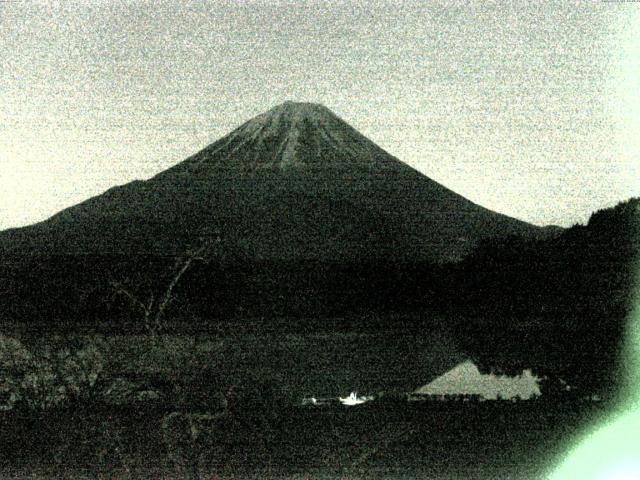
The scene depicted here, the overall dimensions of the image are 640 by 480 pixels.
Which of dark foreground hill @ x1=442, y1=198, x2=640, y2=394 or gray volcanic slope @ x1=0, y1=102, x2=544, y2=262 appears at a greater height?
gray volcanic slope @ x1=0, y1=102, x2=544, y2=262

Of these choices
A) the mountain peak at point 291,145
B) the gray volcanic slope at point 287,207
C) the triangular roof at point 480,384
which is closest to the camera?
the triangular roof at point 480,384

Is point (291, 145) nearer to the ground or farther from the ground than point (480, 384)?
farther from the ground

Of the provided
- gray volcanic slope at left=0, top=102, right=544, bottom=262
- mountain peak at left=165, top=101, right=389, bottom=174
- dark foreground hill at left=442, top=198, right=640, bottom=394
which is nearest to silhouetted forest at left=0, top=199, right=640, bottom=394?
dark foreground hill at left=442, top=198, right=640, bottom=394


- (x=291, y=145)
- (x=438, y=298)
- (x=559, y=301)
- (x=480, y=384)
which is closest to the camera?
(x=480, y=384)

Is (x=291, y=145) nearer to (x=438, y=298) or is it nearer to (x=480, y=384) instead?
(x=438, y=298)

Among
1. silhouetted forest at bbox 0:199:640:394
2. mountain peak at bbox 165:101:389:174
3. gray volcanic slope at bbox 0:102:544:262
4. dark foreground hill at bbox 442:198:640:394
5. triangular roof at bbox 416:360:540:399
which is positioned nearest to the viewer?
triangular roof at bbox 416:360:540:399

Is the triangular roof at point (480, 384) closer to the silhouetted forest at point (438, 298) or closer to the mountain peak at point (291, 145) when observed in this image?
the silhouetted forest at point (438, 298)

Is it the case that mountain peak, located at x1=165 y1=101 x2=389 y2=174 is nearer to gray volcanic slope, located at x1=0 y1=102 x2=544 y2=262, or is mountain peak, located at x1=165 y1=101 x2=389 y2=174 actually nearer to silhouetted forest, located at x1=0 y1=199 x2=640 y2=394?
gray volcanic slope, located at x1=0 y1=102 x2=544 y2=262

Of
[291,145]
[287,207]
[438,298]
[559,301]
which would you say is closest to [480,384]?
[559,301]

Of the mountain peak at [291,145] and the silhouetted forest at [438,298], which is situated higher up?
the mountain peak at [291,145]

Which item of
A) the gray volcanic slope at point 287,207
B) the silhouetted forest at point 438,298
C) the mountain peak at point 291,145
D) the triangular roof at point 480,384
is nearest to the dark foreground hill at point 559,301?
the silhouetted forest at point 438,298
